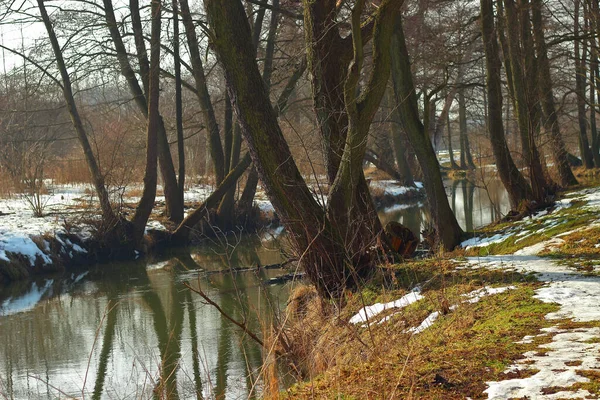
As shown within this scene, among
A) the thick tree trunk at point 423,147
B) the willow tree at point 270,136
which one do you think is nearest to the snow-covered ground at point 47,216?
the thick tree trunk at point 423,147

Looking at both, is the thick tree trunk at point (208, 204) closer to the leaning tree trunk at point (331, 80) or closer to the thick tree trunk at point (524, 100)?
the thick tree trunk at point (524, 100)

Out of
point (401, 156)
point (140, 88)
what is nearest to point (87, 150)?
point (140, 88)

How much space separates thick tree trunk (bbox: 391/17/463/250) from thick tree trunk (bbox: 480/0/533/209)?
2.37m

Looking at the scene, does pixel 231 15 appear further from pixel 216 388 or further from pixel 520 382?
pixel 520 382

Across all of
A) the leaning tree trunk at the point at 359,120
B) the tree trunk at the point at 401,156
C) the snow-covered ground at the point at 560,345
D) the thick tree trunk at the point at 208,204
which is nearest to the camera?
the snow-covered ground at the point at 560,345

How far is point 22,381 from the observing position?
299 inches

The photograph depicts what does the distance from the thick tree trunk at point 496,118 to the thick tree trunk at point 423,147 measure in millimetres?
2372

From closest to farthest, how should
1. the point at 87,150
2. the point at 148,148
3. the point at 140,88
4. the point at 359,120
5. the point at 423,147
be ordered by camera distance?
1. the point at 359,120
2. the point at 423,147
3. the point at 87,150
4. the point at 148,148
5. the point at 140,88

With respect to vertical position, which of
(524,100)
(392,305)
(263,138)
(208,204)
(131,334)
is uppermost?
(524,100)

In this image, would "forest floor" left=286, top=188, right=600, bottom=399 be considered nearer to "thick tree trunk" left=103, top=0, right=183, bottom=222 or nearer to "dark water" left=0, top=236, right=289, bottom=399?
"dark water" left=0, top=236, right=289, bottom=399

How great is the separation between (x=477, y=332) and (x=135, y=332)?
6.18m

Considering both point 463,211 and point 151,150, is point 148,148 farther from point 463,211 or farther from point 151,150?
point 463,211

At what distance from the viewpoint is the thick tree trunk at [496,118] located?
1308 centimetres

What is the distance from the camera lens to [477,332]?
4.82 meters
